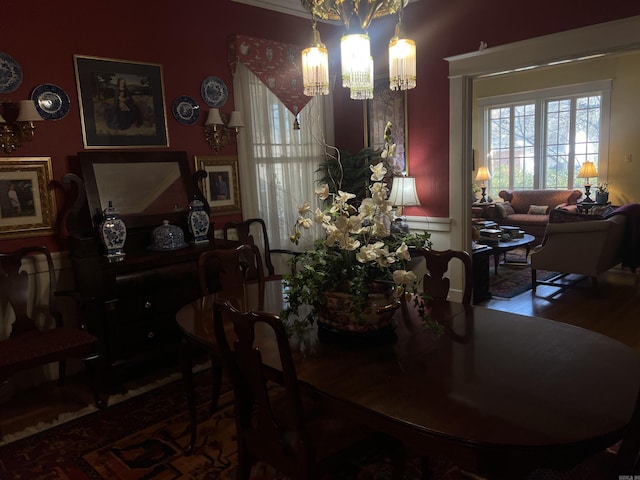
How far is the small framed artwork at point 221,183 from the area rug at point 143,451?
1.74 m

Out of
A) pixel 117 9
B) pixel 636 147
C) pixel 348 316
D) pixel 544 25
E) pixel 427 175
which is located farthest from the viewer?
pixel 636 147

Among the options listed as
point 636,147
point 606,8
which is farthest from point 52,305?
point 636,147

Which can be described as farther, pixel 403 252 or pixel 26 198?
pixel 26 198

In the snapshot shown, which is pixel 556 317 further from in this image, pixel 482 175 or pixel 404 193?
pixel 482 175

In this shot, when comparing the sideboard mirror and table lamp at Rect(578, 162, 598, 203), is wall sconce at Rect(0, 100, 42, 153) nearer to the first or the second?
the sideboard mirror

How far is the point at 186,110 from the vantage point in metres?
3.79

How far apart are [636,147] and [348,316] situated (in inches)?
290

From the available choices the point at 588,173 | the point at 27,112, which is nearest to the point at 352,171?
the point at 27,112

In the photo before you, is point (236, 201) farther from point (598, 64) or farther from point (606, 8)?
point (598, 64)

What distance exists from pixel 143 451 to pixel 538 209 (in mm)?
7276

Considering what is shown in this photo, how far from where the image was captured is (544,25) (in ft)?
12.1

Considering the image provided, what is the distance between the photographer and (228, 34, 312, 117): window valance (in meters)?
4.02

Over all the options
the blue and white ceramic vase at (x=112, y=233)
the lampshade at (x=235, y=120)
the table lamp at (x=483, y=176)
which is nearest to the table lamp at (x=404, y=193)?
the lampshade at (x=235, y=120)

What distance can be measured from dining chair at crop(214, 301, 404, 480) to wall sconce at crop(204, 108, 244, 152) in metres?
2.51
